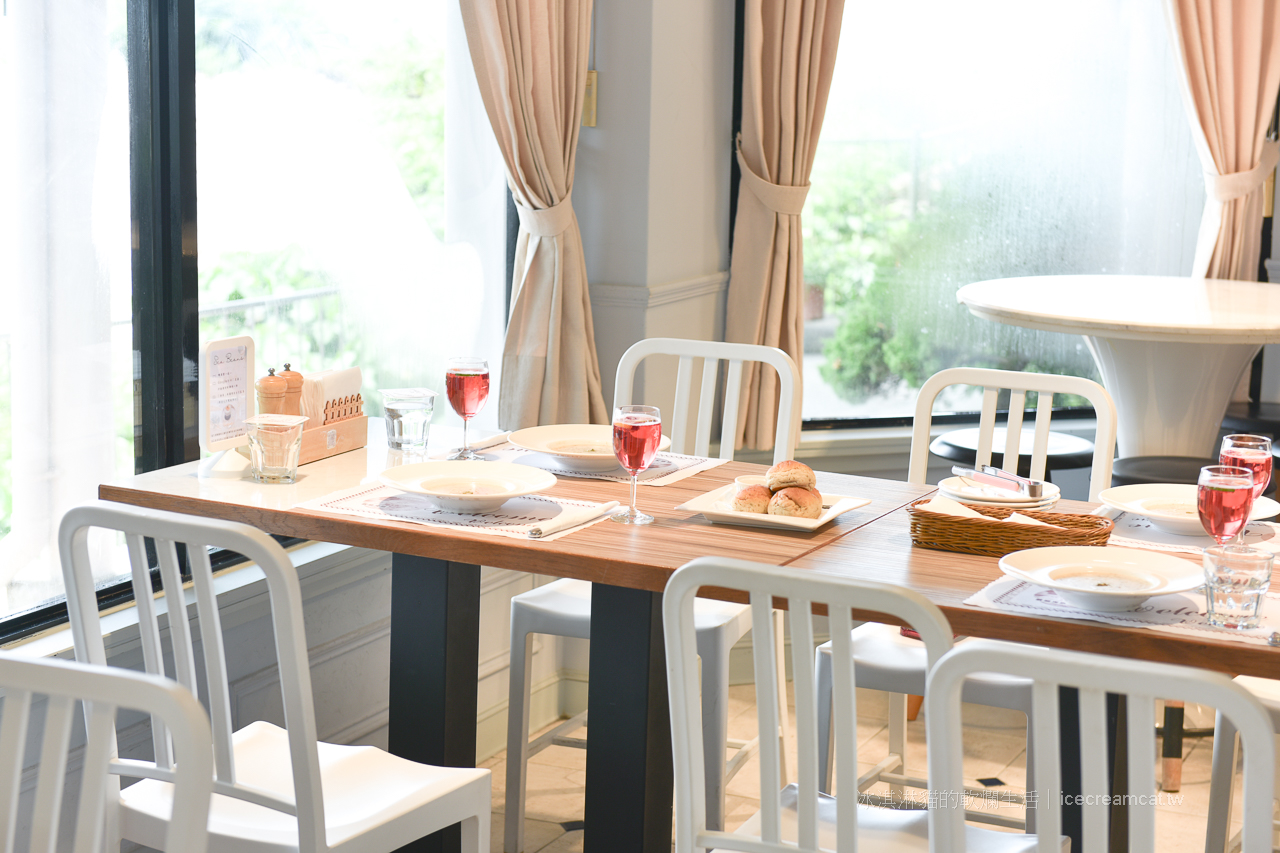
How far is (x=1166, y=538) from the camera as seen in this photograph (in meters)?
1.82

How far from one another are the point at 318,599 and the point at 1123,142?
2.86 metres

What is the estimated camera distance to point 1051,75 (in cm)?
401

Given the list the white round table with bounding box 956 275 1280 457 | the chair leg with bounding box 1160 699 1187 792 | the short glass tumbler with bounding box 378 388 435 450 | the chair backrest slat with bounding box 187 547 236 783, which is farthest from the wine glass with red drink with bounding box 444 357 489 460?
the chair leg with bounding box 1160 699 1187 792

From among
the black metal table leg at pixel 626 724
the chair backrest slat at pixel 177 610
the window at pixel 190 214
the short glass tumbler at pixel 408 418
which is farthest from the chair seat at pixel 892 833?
the window at pixel 190 214

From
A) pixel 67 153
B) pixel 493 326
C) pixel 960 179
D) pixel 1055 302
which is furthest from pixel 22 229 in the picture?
→ pixel 960 179

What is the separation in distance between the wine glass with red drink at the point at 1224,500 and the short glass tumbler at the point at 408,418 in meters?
1.19

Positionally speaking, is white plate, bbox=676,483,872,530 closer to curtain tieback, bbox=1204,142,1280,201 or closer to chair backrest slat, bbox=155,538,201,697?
chair backrest slat, bbox=155,538,201,697

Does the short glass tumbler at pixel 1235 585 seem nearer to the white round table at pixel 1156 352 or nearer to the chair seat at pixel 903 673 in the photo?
the chair seat at pixel 903 673

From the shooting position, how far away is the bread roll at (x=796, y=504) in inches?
72.4

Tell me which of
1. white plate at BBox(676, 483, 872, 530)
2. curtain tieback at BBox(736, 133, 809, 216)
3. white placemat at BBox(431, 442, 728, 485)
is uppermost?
curtain tieback at BBox(736, 133, 809, 216)

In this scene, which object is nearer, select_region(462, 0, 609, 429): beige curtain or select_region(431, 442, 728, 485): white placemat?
select_region(431, 442, 728, 485): white placemat

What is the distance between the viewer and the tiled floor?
2711 millimetres

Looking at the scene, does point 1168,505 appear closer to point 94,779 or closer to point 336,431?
point 336,431

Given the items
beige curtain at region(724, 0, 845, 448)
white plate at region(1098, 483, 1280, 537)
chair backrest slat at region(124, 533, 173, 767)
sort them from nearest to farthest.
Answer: chair backrest slat at region(124, 533, 173, 767), white plate at region(1098, 483, 1280, 537), beige curtain at region(724, 0, 845, 448)
